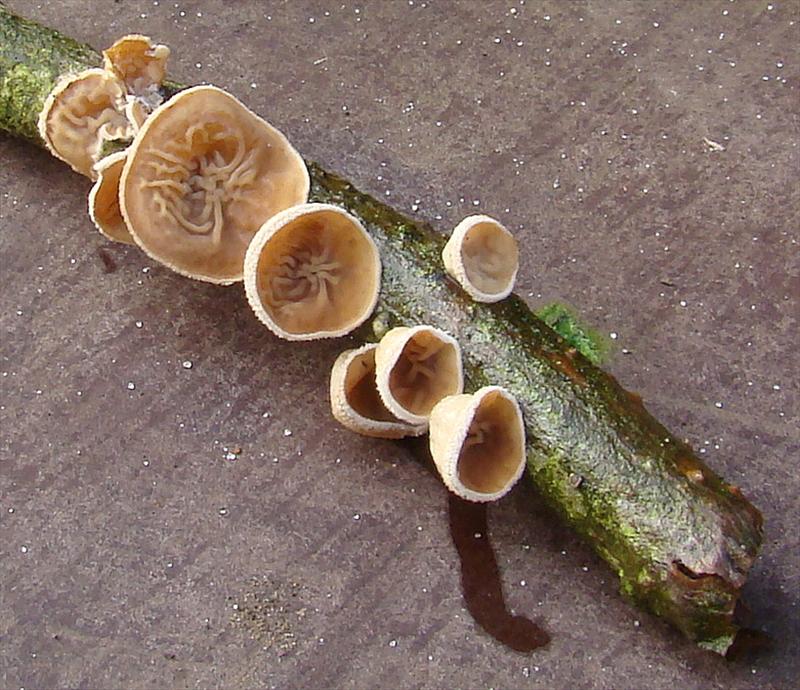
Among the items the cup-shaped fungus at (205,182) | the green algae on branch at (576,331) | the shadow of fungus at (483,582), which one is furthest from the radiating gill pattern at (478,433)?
the cup-shaped fungus at (205,182)

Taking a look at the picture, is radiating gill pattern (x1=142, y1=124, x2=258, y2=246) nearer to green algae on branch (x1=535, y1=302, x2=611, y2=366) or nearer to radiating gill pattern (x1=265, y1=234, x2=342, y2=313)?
radiating gill pattern (x1=265, y1=234, x2=342, y2=313)

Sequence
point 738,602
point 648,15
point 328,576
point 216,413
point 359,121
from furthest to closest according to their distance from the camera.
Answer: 1. point 648,15
2. point 359,121
3. point 216,413
4. point 328,576
5. point 738,602

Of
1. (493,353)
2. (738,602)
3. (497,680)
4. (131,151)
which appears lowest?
(497,680)

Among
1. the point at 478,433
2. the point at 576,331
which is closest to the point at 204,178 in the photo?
the point at 478,433

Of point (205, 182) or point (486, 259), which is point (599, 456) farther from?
point (205, 182)

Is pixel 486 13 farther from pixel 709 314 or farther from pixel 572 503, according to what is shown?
pixel 572 503

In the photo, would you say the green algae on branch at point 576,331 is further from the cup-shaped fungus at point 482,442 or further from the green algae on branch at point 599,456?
the cup-shaped fungus at point 482,442

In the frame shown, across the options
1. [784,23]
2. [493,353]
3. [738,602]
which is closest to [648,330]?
[493,353]
